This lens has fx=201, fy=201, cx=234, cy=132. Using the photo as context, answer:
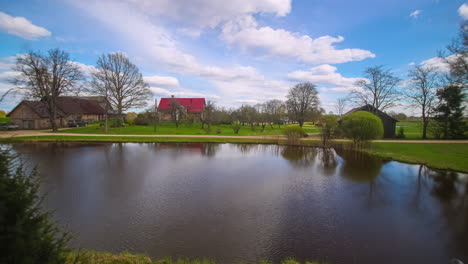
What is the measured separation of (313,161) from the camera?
46.0 feet

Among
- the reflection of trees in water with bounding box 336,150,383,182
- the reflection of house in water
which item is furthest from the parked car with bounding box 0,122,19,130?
the reflection of trees in water with bounding box 336,150,383,182

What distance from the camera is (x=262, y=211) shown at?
659cm

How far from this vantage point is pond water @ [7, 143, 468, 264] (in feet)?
15.8

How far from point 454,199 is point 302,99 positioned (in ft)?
113

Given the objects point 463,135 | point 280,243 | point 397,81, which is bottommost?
point 280,243

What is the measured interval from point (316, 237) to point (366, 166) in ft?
32.0

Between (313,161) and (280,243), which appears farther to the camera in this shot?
(313,161)

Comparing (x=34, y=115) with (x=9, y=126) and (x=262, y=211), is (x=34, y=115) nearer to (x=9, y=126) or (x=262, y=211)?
(x=9, y=126)

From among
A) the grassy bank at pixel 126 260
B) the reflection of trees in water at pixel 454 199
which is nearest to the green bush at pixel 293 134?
the reflection of trees in water at pixel 454 199

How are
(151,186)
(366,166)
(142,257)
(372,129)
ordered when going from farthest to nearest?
(372,129)
(366,166)
(151,186)
(142,257)

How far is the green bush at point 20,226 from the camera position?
1938 millimetres

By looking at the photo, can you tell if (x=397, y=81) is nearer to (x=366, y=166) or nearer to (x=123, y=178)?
(x=366, y=166)

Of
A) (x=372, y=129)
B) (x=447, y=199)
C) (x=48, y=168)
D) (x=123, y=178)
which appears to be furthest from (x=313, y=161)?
(x=48, y=168)

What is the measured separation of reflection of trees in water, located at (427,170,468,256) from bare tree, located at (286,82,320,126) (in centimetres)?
2987
